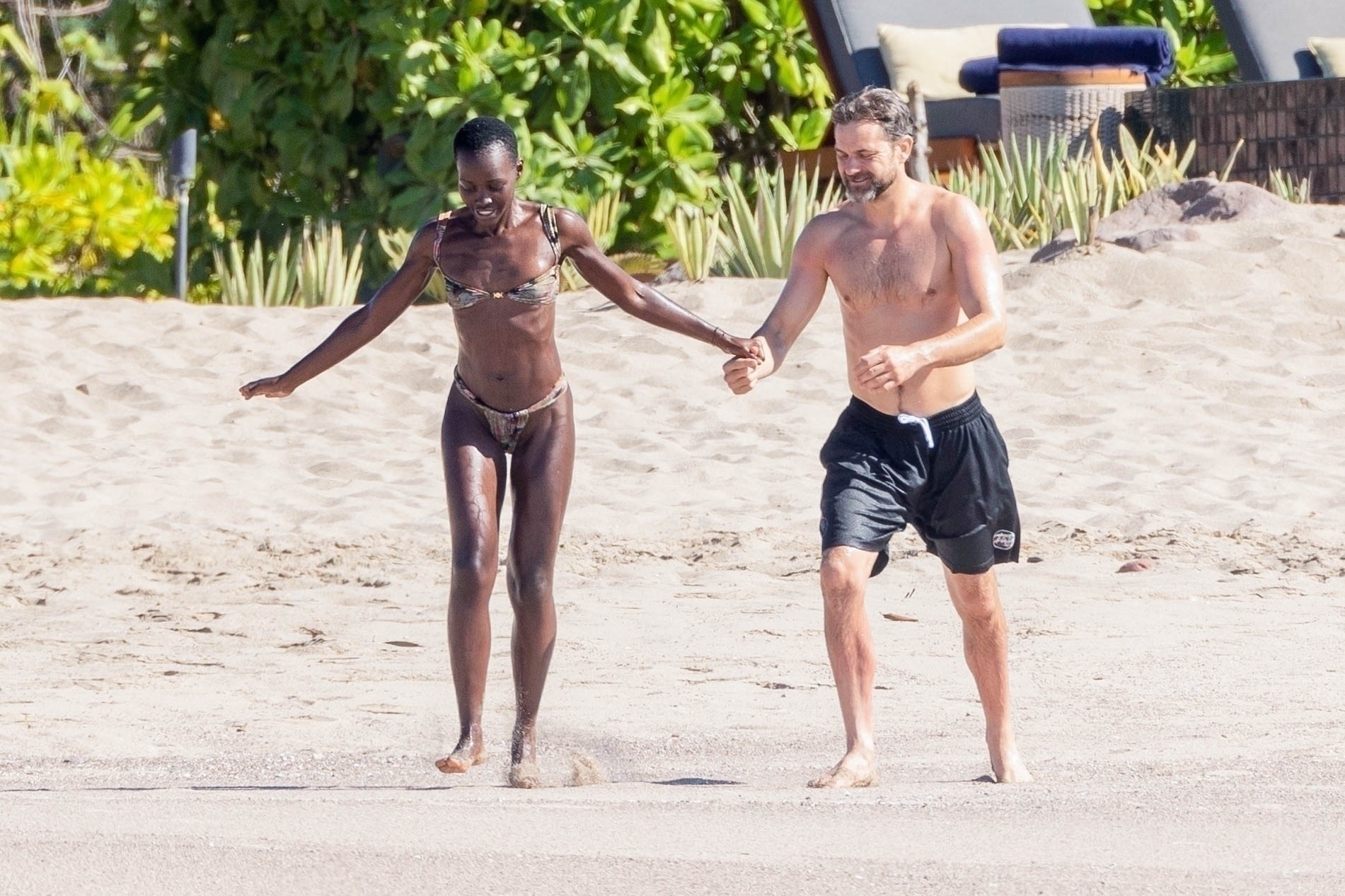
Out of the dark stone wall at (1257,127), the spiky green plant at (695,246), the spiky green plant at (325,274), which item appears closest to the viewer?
the spiky green plant at (695,246)

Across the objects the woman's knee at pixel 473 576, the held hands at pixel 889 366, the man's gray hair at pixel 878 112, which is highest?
the man's gray hair at pixel 878 112

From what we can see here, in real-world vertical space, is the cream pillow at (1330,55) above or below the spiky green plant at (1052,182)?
above

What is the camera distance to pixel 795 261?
457cm

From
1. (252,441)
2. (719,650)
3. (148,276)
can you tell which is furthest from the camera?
(148,276)

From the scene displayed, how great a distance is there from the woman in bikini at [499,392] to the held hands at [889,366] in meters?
0.47

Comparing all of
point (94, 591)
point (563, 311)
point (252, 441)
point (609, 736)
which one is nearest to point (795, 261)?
point (609, 736)

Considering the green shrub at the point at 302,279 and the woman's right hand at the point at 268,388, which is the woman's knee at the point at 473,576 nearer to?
the woman's right hand at the point at 268,388

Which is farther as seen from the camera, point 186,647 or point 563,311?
point 563,311

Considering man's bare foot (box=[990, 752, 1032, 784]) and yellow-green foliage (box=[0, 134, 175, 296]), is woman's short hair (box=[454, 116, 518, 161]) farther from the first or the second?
yellow-green foliage (box=[0, 134, 175, 296])

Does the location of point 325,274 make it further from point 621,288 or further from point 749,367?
point 749,367

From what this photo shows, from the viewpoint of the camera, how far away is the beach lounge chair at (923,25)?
1170cm

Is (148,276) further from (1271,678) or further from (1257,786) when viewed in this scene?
(1257,786)

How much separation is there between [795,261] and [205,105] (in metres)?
9.20

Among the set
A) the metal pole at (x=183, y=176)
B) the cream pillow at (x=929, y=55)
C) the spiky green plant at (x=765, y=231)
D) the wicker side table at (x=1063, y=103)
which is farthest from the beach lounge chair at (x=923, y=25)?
the metal pole at (x=183, y=176)
